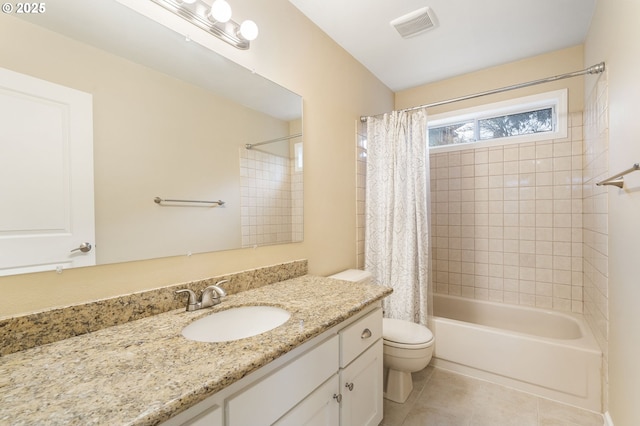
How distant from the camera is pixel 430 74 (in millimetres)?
2611

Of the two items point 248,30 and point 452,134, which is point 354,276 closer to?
point 248,30

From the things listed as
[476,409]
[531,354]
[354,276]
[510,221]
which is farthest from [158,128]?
[510,221]

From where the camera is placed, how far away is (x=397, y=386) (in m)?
1.81

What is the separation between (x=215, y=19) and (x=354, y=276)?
1.65 metres

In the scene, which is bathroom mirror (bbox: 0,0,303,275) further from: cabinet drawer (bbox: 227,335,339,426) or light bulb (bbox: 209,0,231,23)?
cabinet drawer (bbox: 227,335,339,426)

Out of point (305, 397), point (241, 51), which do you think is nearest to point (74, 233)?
point (305, 397)

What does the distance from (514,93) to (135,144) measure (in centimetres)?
284

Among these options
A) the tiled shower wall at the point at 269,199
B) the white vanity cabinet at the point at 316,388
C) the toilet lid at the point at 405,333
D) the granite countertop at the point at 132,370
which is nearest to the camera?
the granite countertop at the point at 132,370

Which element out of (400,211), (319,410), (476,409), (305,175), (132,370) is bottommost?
(476,409)

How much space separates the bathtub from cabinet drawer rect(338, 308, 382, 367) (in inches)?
39.6

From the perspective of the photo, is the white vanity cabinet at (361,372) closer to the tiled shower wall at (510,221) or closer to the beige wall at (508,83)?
the tiled shower wall at (510,221)

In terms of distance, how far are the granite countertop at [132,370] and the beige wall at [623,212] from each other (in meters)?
1.23

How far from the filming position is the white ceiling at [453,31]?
1.75 meters

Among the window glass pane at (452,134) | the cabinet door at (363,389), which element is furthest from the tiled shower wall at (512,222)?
the cabinet door at (363,389)
